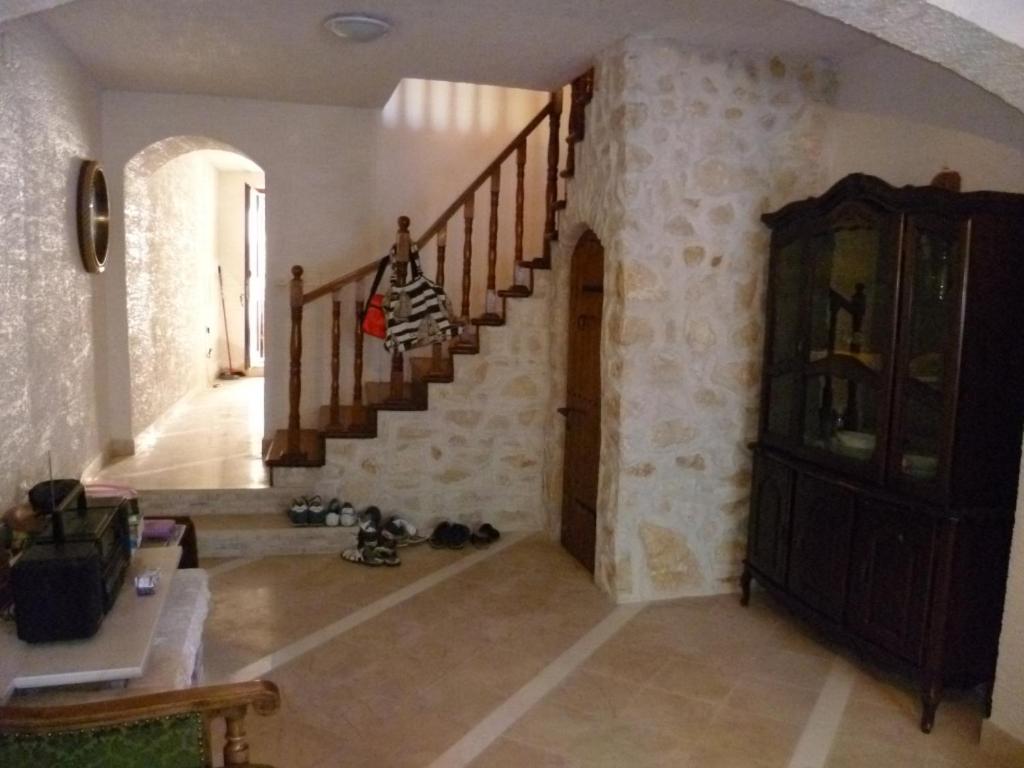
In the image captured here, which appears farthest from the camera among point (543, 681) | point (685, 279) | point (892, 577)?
point (685, 279)

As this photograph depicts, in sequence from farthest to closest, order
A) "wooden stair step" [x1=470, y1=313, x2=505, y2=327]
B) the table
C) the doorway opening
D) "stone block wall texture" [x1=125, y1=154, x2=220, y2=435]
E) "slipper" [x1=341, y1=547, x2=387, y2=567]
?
the doorway opening
"stone block wall texture" [x1=125, y1=154, x2=220, y2=435]
"wooden stair step" [x1=470, y1=313, x2=505, y2=327]
"slipper" [x1=341, y1=547, x2=387, y2=567]
the table

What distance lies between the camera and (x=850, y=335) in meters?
3.13

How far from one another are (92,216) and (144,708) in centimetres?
352

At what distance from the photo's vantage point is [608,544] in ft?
12.5

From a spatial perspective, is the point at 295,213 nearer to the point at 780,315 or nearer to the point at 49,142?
the point at 49,142

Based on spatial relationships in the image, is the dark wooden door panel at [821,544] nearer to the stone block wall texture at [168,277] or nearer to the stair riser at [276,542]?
the stair riser at [276,542]

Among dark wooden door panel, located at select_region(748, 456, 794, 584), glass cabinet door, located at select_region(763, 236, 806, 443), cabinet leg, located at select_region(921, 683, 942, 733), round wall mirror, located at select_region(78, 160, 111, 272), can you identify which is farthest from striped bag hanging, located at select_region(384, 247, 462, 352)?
cabinet leg, located at select_region(921, 683, 942, 733)

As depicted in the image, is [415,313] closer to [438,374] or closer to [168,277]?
[438,374]

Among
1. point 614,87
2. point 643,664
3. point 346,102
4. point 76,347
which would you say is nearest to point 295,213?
point 346,102

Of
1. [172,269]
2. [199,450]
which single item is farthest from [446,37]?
[172,269]

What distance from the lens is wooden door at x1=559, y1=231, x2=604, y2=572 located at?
4078 mm

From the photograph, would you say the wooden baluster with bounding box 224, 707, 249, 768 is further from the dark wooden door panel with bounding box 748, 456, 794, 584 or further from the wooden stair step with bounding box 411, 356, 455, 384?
the wooden stair step with bounding box 411, 356, 455, 384

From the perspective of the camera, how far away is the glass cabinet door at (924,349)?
2.68 metres

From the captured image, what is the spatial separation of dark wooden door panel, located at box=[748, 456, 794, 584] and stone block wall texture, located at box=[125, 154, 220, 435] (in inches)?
156
